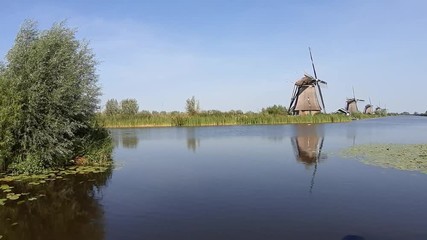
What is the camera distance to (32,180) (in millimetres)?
15055

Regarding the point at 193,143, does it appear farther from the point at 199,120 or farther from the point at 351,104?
the point at 351,104

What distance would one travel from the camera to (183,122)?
63.8 metres

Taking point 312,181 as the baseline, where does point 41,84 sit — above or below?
above

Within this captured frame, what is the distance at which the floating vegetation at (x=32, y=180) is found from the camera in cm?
1210

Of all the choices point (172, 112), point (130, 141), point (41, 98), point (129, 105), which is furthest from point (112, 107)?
point (41, 98)

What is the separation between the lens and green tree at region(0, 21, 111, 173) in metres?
16.1

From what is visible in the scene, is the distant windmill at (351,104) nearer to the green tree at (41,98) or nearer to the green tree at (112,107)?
the green tree at (112,107)

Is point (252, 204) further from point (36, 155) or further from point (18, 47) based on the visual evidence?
point (18, 47)

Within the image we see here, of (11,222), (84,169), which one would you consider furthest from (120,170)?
(11,222)

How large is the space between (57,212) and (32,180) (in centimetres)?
518

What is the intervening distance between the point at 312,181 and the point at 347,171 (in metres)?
3.11

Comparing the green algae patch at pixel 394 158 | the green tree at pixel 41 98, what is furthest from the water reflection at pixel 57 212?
the green algae patch at pixel 394 158

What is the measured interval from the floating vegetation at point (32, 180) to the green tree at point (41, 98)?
0.84 meters

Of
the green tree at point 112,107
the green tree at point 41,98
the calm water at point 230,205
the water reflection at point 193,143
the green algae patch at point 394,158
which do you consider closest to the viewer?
the calm water at point 230,205
